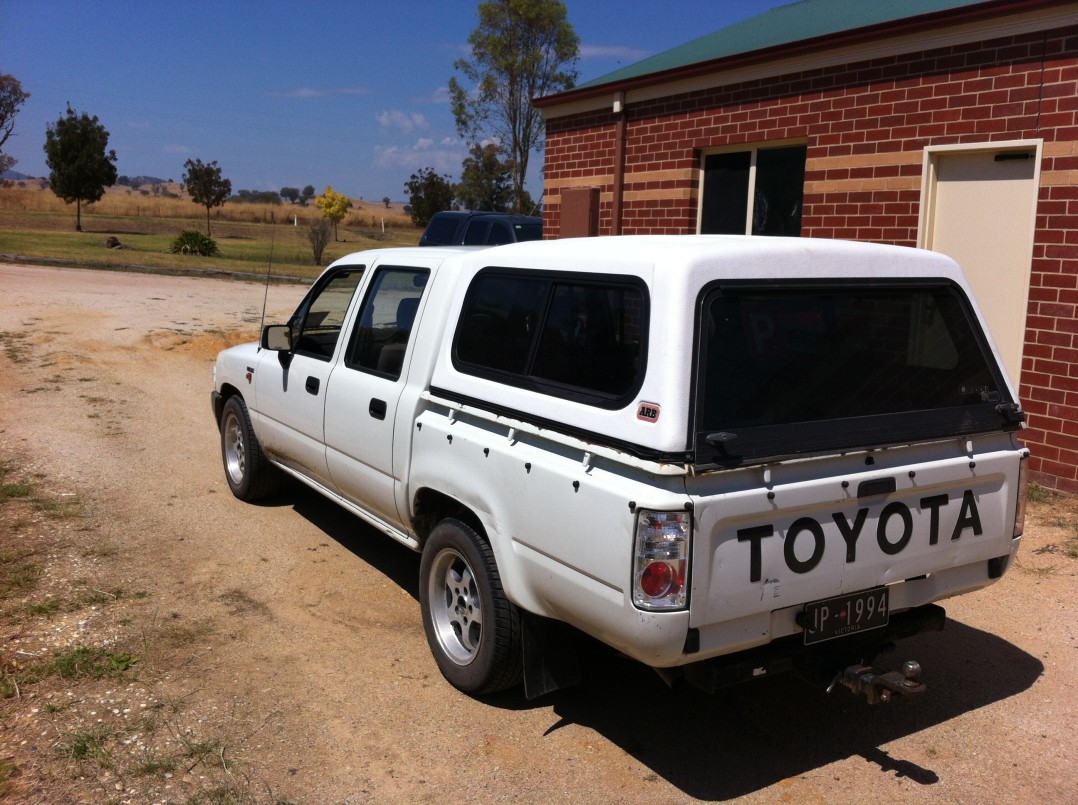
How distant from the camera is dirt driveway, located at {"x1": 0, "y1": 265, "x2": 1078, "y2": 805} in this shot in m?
3.80

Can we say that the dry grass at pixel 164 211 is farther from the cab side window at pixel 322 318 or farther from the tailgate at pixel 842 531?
the tailgate at pixel 842 531

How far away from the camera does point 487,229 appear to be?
59.0 ft

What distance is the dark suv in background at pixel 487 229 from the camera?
1773 centimetres

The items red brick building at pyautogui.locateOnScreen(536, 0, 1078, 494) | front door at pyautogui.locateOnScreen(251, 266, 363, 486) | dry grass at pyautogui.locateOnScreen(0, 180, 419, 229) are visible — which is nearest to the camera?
front door at pyautogui.locateOnScreen(251, 266, 363, 486)

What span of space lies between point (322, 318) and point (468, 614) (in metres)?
2.51

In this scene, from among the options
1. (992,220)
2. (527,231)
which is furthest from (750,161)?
(527,231)

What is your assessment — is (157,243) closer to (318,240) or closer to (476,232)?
(318,240)

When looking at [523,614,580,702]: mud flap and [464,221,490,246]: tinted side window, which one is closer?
[523,614,580,702]: mud flap

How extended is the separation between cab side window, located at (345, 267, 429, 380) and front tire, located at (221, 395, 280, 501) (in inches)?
69.2

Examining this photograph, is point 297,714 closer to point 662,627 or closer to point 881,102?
point 662,627

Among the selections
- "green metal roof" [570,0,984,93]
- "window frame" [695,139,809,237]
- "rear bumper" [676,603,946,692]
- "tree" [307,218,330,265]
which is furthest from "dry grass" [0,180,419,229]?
"rear bumper" [676,603,946,692]

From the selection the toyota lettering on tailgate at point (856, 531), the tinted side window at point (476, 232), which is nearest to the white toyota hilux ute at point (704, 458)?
the toyota lettering on tailgate at point (856, 531)

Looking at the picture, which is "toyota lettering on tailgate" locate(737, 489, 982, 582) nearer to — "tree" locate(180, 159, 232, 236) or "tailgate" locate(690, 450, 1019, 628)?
"tailgate" locate(690, 450, 1019, 628)

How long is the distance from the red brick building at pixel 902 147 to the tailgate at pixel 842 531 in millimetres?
4236
